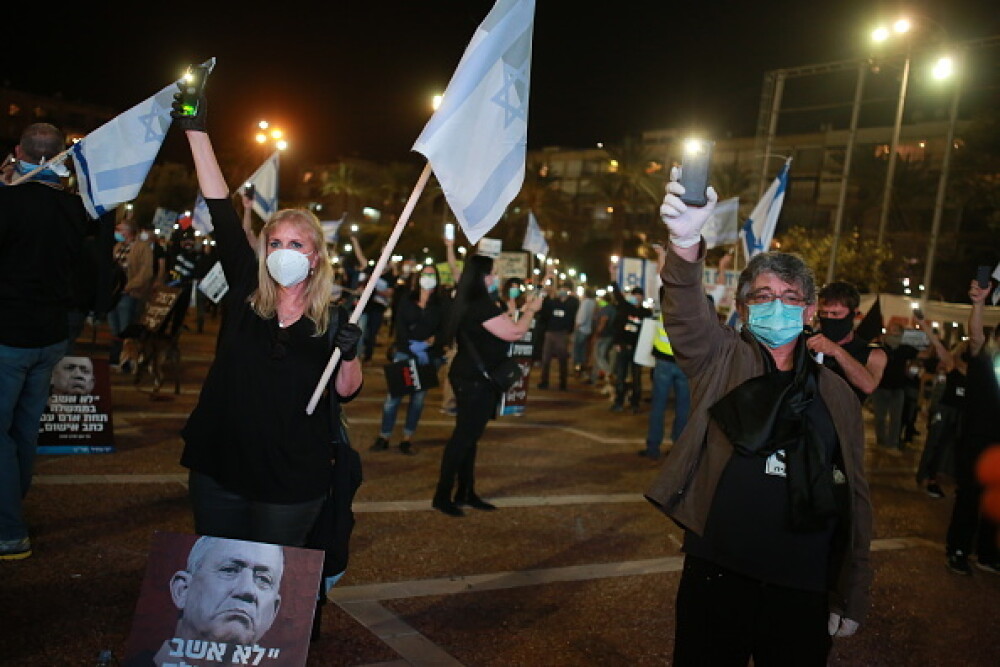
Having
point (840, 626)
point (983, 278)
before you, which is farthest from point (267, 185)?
point (840, 626)

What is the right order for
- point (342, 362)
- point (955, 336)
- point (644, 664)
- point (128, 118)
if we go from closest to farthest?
point (342, 362) < point (644, 664) < point (128, 118) < point (955, 336)

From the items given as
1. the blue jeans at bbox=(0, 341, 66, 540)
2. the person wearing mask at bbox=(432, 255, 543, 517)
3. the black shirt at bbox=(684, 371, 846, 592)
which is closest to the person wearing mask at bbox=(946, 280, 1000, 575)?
the person wearing mask at bbox=(432, 255, 543, 517)

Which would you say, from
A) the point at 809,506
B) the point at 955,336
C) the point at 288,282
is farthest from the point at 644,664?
the point at 955,336

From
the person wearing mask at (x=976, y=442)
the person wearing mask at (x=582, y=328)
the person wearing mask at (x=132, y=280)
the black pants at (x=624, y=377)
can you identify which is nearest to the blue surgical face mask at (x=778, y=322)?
the person wearing mask at (x=976, y=442)

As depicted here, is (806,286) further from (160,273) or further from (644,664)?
(160,273)

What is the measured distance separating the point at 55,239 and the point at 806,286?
4.06m

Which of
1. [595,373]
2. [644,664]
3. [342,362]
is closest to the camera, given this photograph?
[342,362]

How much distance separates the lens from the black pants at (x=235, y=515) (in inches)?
126

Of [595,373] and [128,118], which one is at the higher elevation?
[128,118]

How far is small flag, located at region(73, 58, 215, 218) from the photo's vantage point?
5.08 m

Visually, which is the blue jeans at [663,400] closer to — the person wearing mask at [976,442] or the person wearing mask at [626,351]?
the person wearing mask at [976,442]

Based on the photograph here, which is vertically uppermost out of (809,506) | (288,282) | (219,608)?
(288,282)

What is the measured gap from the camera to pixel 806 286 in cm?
309

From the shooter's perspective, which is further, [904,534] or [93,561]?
[904,534]
